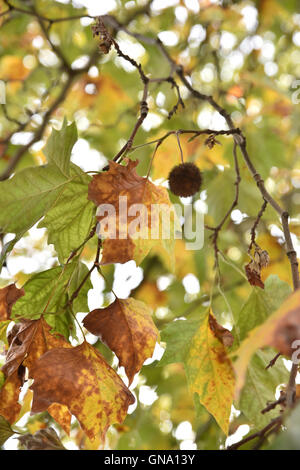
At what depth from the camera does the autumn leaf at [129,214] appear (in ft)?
2.22

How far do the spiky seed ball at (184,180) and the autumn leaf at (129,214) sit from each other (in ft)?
0.72

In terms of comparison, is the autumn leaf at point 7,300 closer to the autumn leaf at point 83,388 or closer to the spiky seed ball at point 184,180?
the autumn leaf at point 83,388

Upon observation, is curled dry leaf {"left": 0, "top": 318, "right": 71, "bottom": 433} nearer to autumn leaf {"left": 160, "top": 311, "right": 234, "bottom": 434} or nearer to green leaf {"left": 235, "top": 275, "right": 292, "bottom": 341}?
autumn leaf {"left": 160, "top": 311, "right": 234, "bottom": 434}

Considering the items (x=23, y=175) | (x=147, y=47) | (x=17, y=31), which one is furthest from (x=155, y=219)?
(x=17, y=31)

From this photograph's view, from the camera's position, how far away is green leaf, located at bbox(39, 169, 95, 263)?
2.49 ft

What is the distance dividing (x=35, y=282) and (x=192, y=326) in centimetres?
27

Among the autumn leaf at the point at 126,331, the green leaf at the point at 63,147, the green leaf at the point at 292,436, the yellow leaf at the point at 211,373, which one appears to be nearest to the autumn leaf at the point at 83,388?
the autumn leaf at the point at 126,331

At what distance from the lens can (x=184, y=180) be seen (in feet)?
3.18

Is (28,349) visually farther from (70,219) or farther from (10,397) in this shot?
(70,219)

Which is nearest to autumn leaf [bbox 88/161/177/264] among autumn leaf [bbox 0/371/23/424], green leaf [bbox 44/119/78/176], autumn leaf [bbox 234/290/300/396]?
green leaf [bbox 44/119/78/176]

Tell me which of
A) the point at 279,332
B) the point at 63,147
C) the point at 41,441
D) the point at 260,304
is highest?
the point at 63,147

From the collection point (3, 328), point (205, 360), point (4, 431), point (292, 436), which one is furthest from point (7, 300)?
point (292, 436)

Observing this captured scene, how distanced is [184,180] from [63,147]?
1.01 feet
